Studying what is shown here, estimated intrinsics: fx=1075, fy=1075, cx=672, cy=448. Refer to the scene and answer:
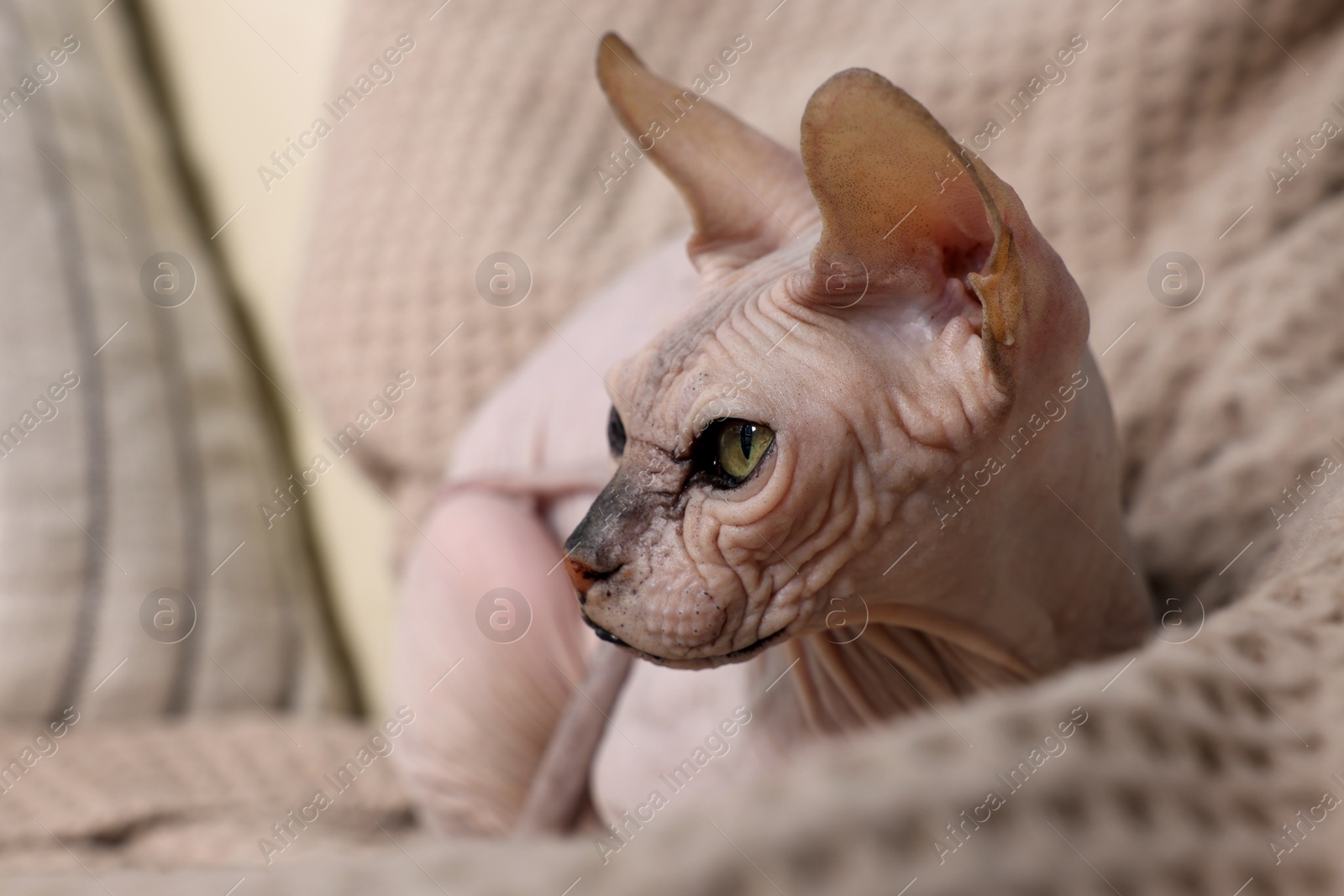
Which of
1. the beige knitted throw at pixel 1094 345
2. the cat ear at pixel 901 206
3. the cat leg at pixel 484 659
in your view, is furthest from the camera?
the cat leg at pixel 484 659

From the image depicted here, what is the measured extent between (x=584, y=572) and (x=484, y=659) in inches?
14.7

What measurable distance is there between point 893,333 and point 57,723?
1135 mm

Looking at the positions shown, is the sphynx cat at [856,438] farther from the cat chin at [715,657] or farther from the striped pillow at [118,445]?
the striped pillow at [118,445]

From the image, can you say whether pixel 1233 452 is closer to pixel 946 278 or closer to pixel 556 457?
pixel 946 278

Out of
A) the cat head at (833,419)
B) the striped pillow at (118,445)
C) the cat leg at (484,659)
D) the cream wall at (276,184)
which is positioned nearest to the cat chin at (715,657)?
the cat head at (833,419)

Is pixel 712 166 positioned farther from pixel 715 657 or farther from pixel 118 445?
pixel 118 445

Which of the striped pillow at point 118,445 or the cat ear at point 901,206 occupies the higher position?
the striped pillow at point 118,445

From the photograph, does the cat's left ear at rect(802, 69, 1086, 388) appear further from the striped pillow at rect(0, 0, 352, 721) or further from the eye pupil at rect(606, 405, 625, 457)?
the striped pillow at rect(0, 0, 352, 721)

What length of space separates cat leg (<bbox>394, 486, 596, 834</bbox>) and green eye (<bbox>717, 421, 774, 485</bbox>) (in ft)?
1.15

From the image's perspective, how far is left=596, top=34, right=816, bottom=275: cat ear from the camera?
545mm

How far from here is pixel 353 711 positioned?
1591 mm

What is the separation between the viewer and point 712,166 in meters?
0.55

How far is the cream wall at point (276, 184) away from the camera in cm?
162

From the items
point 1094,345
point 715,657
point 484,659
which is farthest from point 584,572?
point 1094,345
